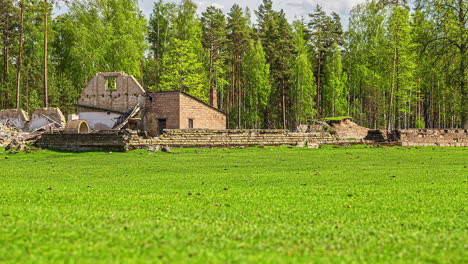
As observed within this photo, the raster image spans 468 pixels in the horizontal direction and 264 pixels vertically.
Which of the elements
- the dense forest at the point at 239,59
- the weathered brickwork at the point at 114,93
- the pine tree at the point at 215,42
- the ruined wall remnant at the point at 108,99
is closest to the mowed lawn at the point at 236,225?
the weathered brickwork at the point at 114,93

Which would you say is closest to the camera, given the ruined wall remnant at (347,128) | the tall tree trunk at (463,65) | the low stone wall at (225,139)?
the low stone wall at (225,139)

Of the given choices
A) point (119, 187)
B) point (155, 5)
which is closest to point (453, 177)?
point (119, 187)

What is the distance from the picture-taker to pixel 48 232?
3518 mm

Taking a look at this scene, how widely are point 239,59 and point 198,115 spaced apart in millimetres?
26441

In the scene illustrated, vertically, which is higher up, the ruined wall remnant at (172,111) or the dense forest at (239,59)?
the dense forest at (239,59)

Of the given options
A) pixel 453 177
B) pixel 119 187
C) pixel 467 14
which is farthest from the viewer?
pixel 467 14

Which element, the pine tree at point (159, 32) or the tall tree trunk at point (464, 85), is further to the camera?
the pine tree at point (159, 32)

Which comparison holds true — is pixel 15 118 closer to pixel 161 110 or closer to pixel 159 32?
pixel 161 110

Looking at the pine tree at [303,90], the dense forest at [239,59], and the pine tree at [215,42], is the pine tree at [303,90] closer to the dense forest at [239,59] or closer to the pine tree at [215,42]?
the dense forest at [239,59]

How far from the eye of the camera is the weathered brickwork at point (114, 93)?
108 ft

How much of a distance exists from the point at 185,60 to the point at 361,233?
42801 mm

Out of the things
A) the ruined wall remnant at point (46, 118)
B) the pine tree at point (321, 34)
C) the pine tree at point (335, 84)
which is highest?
the pine tree at point (321, 34)

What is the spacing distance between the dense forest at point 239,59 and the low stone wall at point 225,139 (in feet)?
64.3

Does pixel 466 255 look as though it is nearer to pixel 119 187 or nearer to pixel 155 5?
pixel 119 187
